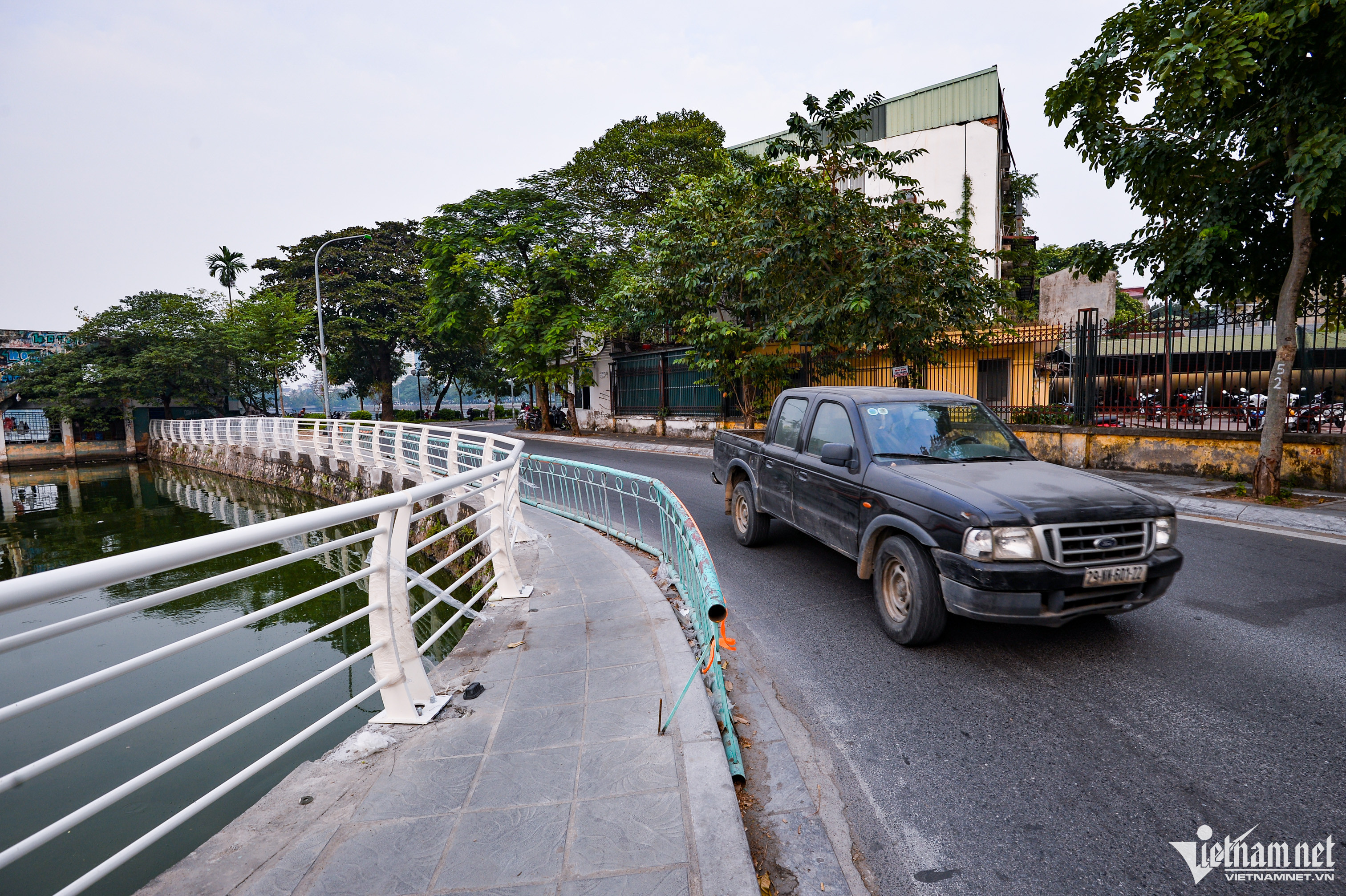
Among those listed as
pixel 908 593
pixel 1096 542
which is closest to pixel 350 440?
pixel 908 593

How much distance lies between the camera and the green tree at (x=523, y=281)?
25.3 m

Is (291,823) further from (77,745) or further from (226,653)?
(226,653)

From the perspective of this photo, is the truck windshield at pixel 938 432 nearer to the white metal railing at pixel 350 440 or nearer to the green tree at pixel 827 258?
the white metal railing at pixel 350 440

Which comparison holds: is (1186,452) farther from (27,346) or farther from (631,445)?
(27,346)

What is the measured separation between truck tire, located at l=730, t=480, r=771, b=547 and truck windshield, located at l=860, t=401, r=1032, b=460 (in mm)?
1925

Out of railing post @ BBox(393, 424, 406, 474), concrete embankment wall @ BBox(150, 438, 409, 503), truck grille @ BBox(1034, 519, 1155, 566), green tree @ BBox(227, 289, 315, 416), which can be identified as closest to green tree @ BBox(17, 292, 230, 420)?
green tree @ BBox(227, 289, 315, 416)

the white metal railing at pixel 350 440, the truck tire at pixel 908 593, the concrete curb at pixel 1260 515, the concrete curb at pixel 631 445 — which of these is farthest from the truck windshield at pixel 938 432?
the concrete curb at pixel 631 445

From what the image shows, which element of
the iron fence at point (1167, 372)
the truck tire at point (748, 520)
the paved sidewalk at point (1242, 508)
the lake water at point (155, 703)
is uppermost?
the iron fence at point (1167, 372)

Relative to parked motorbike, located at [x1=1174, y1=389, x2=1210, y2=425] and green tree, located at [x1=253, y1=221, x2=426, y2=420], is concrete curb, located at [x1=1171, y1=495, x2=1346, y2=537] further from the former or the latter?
green tree, located at [x1=253, y1=221, x2=426, y2=420]

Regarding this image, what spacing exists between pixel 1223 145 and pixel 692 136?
2151cm

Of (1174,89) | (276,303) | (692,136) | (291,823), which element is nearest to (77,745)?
(291,823)

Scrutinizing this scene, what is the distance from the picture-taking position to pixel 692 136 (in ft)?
89.0

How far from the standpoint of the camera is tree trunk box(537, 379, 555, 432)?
96.7ft

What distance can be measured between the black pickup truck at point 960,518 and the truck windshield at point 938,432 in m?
0.01
